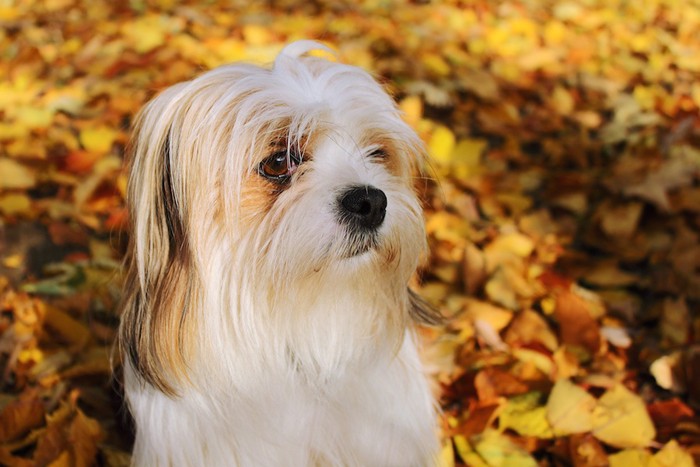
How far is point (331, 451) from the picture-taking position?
6.40ft

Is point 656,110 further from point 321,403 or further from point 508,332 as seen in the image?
point 321,403

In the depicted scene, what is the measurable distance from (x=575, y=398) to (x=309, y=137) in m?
1.26

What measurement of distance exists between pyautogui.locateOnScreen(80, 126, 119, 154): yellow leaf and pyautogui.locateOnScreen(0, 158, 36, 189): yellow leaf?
342mm

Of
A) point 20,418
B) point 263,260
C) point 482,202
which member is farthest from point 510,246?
point 20,418

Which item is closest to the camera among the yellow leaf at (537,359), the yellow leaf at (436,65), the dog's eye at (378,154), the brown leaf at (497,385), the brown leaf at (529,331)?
the dog's eye at (378,154)

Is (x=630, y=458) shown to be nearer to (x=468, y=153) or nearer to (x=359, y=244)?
(x=359, y=244)

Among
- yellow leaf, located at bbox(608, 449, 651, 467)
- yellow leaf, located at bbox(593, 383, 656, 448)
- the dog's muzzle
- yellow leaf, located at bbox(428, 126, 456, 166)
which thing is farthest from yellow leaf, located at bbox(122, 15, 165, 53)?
yellow leaf, located at bbox(608, 449, 651, 467)

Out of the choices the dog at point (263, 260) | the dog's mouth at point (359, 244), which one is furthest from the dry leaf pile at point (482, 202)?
the dog's mouth at point (359, 244)

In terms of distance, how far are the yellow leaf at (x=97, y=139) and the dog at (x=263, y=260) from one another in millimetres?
1771

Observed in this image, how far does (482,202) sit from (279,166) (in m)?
1.81

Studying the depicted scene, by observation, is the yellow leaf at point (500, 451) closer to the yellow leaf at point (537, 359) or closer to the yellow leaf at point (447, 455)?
the yellow leaf at point (447, 455)

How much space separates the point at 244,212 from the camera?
68.1 inches

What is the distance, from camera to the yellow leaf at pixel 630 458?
211 cm

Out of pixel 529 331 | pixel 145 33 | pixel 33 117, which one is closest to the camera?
pixel 529 331
